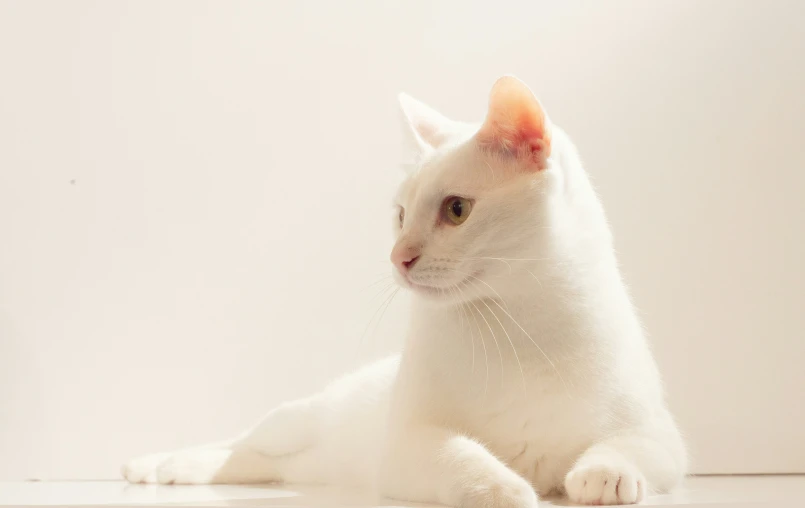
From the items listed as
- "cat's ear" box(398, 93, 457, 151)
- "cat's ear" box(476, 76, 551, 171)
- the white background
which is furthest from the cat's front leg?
the white background

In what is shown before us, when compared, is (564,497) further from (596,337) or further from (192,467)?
(192,467)

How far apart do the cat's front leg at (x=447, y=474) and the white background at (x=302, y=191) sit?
110 centimetres

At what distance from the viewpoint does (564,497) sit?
1.43m

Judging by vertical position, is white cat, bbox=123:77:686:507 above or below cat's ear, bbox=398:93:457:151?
below

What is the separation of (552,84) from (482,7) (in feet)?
1.05

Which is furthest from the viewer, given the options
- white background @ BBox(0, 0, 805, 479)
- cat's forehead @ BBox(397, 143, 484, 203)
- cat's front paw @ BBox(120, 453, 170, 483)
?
white background @ BBox(0, 0, 805, 479)

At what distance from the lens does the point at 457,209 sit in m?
1.46

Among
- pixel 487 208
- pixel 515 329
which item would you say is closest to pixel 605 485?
pixel 515 329

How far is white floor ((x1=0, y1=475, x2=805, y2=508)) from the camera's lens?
53.1 inches

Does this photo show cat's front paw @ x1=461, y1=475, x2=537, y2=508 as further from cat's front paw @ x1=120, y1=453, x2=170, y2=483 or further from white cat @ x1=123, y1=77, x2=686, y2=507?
cat's front paw @ x1=120, y1=453, x2=170, y2=483

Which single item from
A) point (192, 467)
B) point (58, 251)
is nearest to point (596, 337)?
point (192, 467)

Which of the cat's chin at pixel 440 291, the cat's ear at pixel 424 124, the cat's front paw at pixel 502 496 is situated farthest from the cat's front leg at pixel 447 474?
the cat's ear at pixel 424 124

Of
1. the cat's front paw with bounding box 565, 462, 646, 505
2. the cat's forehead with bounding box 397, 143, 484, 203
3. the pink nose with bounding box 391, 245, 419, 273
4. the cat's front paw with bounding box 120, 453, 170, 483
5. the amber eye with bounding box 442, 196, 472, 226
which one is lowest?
the cat's front paw with bounding box 120, 453, 170, 483

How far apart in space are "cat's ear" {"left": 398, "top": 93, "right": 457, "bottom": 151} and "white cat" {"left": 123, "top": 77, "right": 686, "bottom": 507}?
0.14 metres
